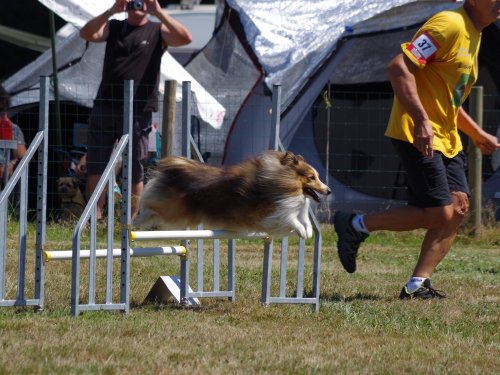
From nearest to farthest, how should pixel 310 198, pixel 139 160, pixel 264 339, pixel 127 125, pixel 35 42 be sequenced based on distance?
pixel 264 339 → pixel 127 125 → pixel 310 198 → pixel 139 160 → pixel 35 42

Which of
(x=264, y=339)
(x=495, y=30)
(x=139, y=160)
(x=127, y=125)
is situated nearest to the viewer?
(x=264, y=339)

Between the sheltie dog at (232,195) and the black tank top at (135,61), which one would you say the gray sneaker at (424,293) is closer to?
the sheltie dog at (232,195)

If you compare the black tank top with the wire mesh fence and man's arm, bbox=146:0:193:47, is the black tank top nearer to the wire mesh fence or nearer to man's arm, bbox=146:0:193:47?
man's arm, bbox=146:0:193:47

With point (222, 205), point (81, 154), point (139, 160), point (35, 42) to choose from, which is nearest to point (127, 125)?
point (222, 205)

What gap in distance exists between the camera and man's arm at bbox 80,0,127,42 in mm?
8180

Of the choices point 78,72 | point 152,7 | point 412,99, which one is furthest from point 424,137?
point 78,72

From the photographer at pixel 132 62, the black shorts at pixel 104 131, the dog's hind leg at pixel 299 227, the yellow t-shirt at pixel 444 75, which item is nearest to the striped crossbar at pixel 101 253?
the dog's hind leg at pixel 299 227

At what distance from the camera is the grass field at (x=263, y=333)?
4113 mm

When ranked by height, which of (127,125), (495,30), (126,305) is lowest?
(126,305)

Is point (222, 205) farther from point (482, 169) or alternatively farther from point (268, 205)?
point (482, 169)

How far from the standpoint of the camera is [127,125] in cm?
526

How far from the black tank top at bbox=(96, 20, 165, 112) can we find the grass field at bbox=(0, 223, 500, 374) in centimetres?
167

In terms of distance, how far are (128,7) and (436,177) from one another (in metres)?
3.27

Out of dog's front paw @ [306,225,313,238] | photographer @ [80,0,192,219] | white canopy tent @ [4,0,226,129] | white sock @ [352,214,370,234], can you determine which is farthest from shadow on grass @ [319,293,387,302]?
white canopy tent @ [4,0,226,129]
